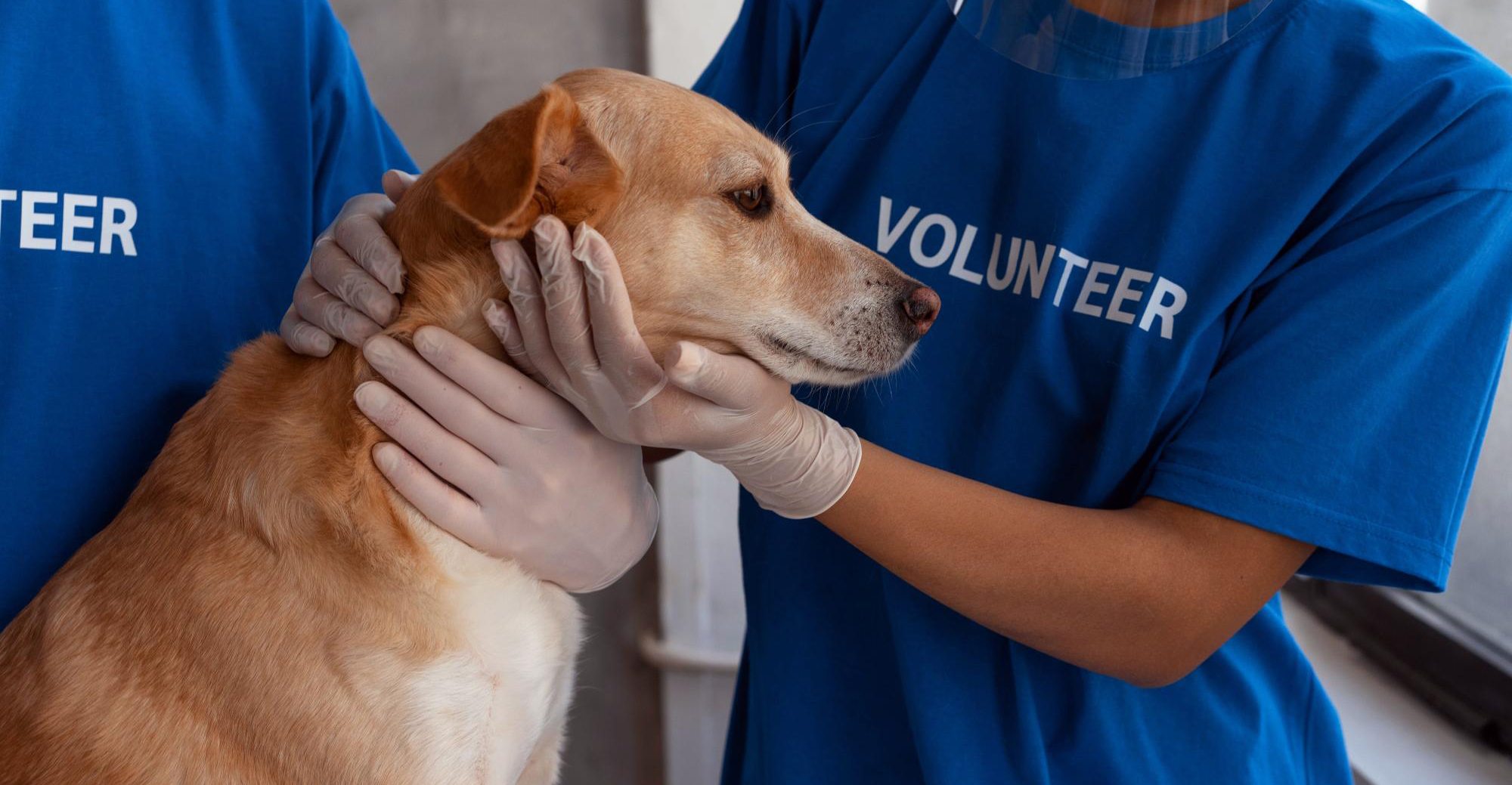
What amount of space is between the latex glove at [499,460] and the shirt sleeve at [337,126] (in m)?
0.43

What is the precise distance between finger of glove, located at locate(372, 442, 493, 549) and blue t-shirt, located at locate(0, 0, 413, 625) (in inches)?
15.3

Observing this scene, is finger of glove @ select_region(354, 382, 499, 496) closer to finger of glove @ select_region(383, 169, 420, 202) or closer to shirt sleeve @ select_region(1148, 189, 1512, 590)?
finger of glove @ select_region(383, 169, 420, 202)

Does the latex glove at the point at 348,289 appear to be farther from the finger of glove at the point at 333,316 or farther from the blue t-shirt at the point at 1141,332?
the blue t-shirt at the point at 1141,332

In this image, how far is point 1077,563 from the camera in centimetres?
102

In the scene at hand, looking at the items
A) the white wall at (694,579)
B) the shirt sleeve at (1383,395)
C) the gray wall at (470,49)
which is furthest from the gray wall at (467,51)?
the shirt sleeve at (1383,395)

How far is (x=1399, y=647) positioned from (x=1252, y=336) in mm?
1206

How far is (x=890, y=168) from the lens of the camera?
1.26 metres

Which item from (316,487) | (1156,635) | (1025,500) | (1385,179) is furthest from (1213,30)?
(316,487)

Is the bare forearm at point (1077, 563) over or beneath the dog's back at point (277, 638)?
over

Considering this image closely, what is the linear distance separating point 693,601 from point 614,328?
5.66ft

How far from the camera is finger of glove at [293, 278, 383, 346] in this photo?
1028 mm

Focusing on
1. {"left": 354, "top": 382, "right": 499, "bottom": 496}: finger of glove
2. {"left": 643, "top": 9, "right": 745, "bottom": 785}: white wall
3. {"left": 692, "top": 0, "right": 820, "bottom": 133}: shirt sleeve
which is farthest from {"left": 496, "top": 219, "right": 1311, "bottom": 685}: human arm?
{"left": 643, "top": 9, "right": 745, "bottom": 785}: white wall

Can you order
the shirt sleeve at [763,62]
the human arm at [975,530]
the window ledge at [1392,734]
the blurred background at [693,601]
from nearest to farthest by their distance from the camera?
the human arm at [975,530], the shirt sleeve at [763,62], the window ledge at [1392,734], the blurred background at [693,601]

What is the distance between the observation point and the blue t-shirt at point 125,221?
3.48 ft
